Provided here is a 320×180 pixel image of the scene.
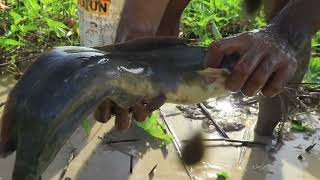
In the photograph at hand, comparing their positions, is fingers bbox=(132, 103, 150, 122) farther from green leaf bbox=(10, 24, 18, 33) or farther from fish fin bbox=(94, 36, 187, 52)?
green leaf bbox=(10, 24, 18, 33)

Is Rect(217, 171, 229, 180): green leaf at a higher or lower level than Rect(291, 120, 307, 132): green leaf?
lower

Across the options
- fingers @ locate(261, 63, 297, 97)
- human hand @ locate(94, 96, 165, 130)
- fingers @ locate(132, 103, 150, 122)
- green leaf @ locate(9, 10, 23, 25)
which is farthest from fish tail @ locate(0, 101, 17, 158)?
green leaf @ locate(9, 10, 23, 25)

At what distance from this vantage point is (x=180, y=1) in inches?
129

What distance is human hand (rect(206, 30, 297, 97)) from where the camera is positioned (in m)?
2.09

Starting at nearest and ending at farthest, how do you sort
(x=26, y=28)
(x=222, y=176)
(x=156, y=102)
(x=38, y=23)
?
(x=156, y=102) → (x=222, y=176) → (x=26, y=28) → (x=38, y=23)

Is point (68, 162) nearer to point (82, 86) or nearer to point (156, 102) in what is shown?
point (156, 102)

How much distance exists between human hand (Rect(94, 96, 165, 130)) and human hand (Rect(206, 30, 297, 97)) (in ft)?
0.81

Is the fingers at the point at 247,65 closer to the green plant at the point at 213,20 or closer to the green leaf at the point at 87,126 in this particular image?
the green leaf at the point at 87,126

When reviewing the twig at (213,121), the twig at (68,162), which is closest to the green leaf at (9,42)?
the twig at (68,162)

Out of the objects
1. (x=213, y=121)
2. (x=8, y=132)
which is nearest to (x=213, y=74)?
(x=8, y=132)

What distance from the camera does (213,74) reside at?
86.1 inches

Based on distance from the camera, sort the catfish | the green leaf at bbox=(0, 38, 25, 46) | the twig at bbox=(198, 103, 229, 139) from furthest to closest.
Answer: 1. the green leaf at bbox=(0, 38, 25, 46)
2. the twig at bbox=(198, 103, 229, 139)
3. the catfish

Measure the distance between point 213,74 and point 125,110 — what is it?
1.17ft

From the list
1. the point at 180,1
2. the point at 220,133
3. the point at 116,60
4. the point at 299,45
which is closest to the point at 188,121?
the point at 220,133
